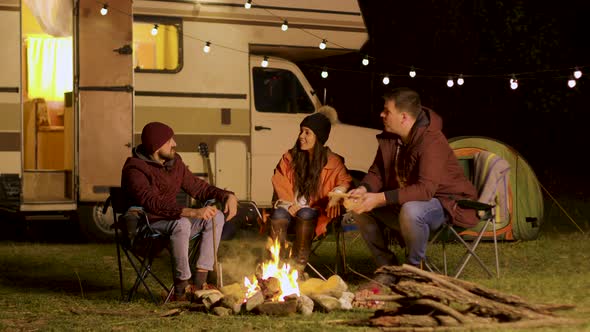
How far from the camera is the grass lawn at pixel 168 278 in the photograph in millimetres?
5004

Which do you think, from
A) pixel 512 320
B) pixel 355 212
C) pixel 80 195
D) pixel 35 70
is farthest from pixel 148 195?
pixel 35 70

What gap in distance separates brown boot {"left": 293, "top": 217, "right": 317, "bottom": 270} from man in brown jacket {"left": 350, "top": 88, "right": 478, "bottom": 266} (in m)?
0.29

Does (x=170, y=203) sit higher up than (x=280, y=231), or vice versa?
(x=170, y=203)

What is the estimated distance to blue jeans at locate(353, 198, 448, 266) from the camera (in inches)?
220

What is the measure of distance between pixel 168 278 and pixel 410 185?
189cm

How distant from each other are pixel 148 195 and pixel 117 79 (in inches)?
126

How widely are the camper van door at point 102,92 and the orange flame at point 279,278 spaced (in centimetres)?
328

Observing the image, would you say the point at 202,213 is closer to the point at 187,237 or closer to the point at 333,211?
the point at 187,237

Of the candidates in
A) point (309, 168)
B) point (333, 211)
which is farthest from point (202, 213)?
point (309, 168)

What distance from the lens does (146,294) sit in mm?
6062

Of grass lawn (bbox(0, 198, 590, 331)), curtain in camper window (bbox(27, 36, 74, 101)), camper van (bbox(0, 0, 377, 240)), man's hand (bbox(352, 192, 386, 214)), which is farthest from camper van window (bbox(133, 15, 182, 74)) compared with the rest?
man's hand (bbox(352, 192, 386, 214))

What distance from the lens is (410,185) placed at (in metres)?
5.71

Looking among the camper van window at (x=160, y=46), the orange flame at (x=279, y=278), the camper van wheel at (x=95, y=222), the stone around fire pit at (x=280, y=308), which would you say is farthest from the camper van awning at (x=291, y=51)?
the stone around fire pit at (x=280, y=308)

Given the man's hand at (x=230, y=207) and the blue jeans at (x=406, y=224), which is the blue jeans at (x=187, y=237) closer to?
the man's hand at (x=230, y=207)
